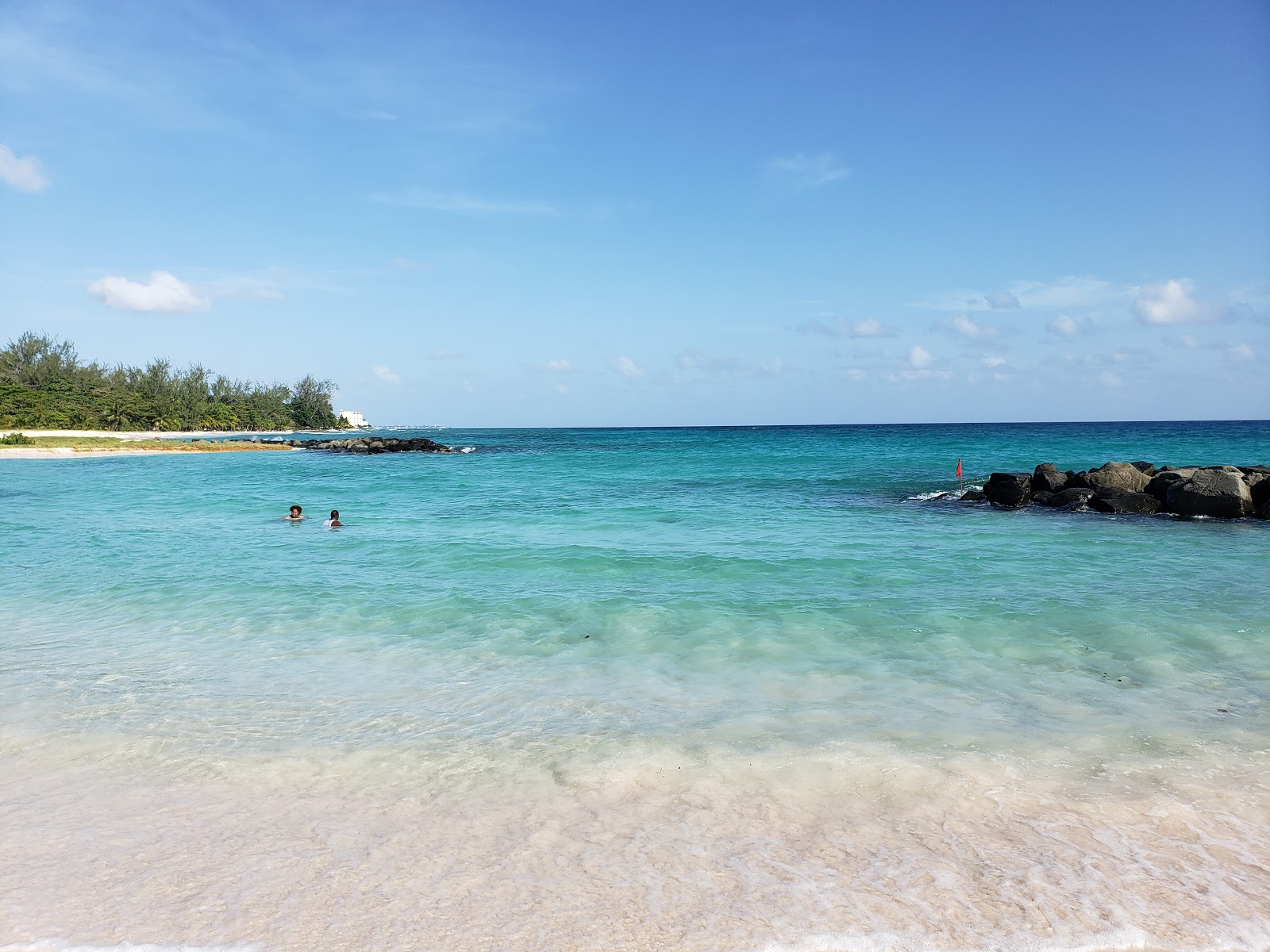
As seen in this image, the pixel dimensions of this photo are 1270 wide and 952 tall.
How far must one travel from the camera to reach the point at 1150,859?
4027 millimetres

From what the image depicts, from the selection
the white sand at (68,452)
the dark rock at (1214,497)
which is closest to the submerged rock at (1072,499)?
the dark rock at (1214,497)

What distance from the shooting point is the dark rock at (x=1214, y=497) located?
19.9 meters

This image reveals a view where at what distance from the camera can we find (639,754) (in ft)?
18.2

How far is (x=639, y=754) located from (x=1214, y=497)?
69.1 ft

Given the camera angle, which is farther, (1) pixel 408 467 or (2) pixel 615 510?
(1) pixel 408 467

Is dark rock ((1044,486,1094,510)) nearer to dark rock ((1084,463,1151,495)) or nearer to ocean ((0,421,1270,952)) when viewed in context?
dark rock ((1084,463,1151,495))

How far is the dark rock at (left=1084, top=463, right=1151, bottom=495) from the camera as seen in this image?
22.5 meters

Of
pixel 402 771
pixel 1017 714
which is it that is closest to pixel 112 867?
pixel 402 771

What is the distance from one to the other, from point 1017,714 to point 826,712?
1578mm

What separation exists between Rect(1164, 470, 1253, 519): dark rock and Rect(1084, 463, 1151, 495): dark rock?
159 centimetres

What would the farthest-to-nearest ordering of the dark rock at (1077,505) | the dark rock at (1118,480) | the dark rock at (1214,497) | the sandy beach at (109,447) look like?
the sandy beach at (109,447) → the dark rock at (1118,480) → the dark rock at (1077,505) → the dark rock at (1214,497)

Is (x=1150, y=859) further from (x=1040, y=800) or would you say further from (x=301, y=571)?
(x=301, y=571)

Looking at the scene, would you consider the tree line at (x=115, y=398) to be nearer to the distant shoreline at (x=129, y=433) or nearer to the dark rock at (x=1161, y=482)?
the distant shoreline at (x=129, y=433)

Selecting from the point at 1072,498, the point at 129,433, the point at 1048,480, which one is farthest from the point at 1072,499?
the point at 129,433
